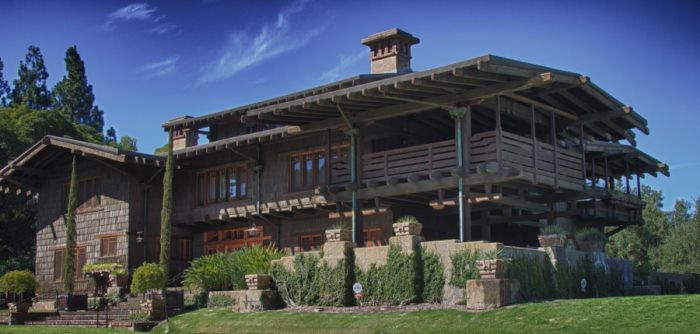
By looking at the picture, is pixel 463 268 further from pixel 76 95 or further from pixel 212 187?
pixel 76 95

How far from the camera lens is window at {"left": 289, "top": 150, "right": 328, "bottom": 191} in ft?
92.6

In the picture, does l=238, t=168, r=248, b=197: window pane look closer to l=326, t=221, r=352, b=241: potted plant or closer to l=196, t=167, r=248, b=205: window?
l=196, t=167, r=248, b=205: window

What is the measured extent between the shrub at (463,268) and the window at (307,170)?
8138mm

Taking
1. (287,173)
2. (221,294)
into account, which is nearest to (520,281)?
(221,294)

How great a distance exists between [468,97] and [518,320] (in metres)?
7.51

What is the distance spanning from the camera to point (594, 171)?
3036 cm

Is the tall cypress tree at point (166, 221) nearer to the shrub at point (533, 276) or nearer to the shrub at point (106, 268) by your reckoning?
the shrub at point (106, 268)

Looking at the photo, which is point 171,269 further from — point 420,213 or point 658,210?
point 658,210

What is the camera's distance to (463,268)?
20.4m

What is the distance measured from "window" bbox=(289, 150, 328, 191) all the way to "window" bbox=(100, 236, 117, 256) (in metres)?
7.69

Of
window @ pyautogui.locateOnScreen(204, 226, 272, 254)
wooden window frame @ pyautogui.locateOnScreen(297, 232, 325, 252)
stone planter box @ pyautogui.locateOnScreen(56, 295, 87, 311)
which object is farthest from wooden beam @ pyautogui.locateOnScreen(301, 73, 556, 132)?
stone planter box @ pyautogui.locateOnScreen(56, 295, 87, 311)

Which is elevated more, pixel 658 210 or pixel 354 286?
pixel 658 210

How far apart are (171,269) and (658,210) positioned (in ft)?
123

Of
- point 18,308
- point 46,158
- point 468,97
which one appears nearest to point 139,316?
point 18,308
